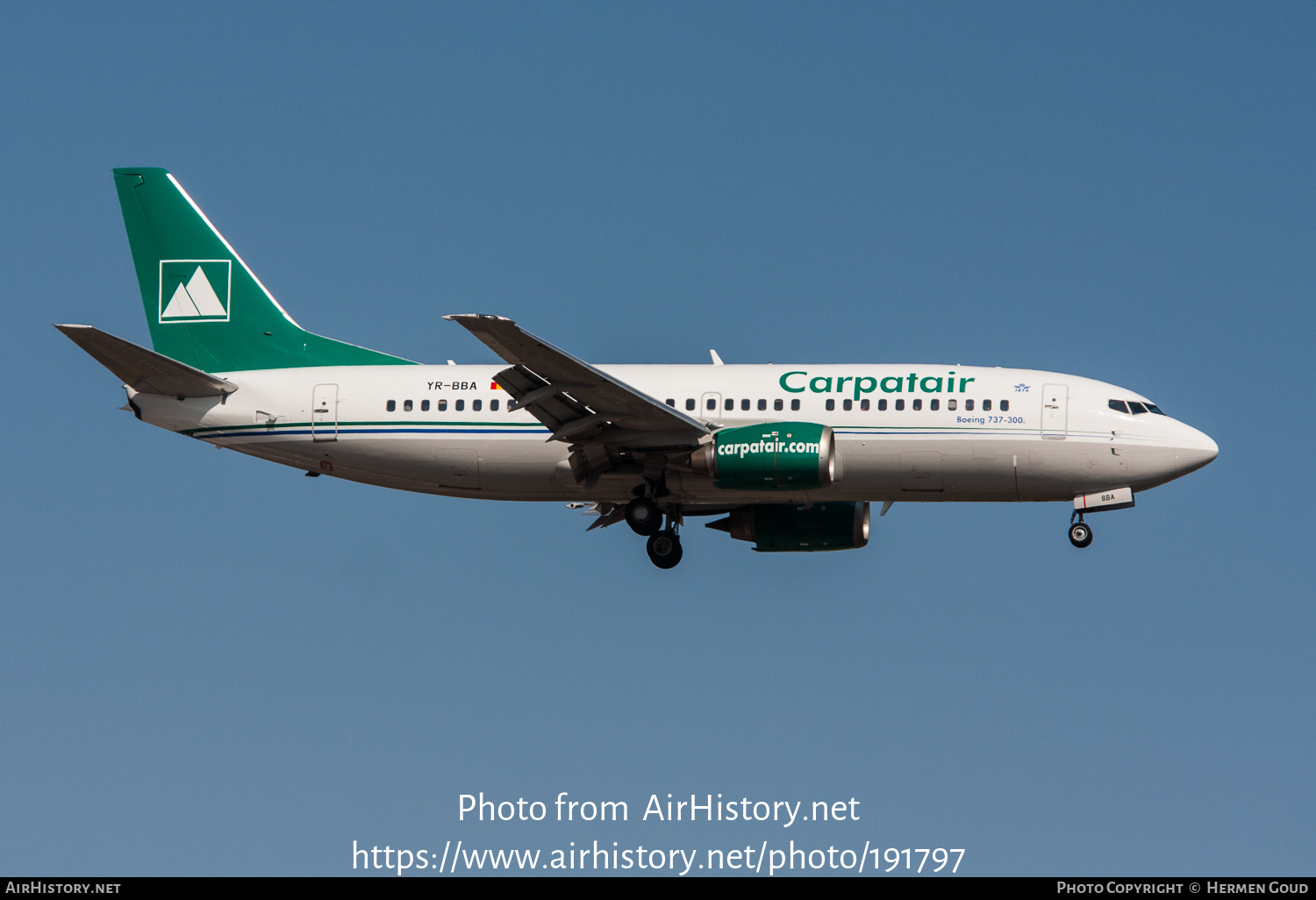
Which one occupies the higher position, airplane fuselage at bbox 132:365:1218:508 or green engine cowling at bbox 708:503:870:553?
airplane fuselage at bbox 132:365:1218:508

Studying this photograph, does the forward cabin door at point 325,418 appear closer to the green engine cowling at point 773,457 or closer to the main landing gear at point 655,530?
the main landing gear at point 655,530

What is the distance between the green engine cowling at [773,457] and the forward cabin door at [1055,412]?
16.7 feet

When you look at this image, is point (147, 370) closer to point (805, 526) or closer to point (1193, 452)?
point (805, 526)

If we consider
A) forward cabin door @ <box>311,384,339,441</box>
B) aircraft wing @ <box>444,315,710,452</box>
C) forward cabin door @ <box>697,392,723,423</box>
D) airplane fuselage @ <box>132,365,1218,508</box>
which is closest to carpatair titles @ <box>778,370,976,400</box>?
airplane fuselage @ <box>132,365,1218,508</box>

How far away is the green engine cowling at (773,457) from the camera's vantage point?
110 feet

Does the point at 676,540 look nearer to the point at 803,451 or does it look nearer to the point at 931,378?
the point at 803,451

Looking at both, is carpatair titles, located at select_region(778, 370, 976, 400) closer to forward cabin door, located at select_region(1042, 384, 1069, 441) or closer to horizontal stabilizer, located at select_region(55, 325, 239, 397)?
forward cabin door, located at select_region(1042, 384, 1069, 441)

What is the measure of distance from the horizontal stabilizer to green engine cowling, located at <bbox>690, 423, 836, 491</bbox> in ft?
41.0

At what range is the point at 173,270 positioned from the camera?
3969cm

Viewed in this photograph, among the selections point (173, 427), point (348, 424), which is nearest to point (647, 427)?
point (348, 424)

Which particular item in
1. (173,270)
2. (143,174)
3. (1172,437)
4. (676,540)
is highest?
(143,174)

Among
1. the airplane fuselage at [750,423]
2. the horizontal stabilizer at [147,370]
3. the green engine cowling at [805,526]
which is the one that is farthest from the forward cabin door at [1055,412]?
the horizontal stabilizer at [147,370]

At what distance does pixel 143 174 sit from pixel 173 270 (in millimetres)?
2820

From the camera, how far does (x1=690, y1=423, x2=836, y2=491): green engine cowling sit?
1323 inches
